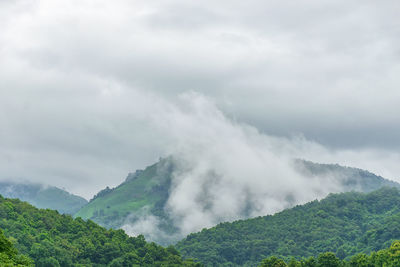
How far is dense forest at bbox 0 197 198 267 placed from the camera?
15488 cm

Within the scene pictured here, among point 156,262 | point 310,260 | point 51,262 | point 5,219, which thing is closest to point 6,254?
point 51,262

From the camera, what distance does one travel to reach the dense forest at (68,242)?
154875 millimetres

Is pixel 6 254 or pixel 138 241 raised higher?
pixel 138 241

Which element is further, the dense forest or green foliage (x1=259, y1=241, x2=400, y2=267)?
the dense forest

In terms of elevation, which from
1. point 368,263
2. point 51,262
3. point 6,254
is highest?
point 368,263

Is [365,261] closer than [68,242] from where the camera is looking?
Yes

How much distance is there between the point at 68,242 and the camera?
172625mm

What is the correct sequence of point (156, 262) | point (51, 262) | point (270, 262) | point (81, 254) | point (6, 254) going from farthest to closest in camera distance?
point (156, 262)
point (81, 254)
point (270, 262)
point (51, 262)
point (6, 254)

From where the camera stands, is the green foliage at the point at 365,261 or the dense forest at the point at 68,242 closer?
the green foliage at the point at 365,261

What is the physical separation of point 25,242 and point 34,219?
22084 millimetres

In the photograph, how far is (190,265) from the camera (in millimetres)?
192250

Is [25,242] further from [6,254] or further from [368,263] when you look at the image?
[368,263]

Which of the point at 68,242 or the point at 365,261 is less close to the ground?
the point at 365,261

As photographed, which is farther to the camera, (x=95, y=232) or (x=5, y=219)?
(x=95, y=232)
